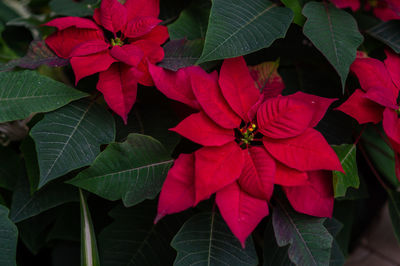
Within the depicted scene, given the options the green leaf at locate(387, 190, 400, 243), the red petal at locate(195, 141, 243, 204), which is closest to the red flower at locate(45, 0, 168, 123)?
the red petal at locate(195, 141, 243, 204)

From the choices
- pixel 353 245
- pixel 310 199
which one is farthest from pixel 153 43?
pixel 353 245

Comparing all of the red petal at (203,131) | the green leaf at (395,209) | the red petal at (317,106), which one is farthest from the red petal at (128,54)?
the green leaf at (395,209)

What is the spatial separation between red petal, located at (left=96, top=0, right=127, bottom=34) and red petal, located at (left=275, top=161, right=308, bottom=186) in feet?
0.93

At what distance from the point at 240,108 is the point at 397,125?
0.20 meters

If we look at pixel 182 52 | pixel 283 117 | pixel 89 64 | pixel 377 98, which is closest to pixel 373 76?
pixel 377 98

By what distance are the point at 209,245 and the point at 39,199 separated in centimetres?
24

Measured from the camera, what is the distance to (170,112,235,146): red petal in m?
0.45

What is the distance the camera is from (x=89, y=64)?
491 mm

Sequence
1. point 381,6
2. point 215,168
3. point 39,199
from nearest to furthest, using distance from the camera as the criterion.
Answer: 1. point 215,168
2. point 39,199
3. point 381,6

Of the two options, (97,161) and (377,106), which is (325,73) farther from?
(97,161)

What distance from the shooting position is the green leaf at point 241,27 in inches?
19.5

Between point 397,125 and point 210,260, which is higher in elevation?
point 397,125

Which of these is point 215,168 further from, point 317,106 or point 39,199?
point 39,199

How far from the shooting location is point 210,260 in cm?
50
